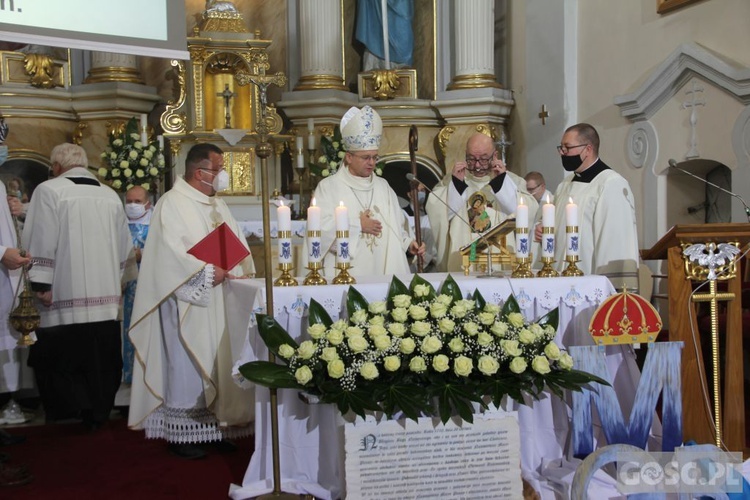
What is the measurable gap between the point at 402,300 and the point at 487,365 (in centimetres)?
48

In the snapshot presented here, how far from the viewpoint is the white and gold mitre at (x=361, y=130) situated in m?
5.26

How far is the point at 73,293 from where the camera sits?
588 centimetres

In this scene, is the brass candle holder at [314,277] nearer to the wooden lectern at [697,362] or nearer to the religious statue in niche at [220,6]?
the wooden lectern at [697,362]

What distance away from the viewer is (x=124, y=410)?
6465 mm

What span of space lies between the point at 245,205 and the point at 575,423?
5.14 m

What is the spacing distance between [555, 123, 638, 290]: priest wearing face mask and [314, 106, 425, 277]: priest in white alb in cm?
98

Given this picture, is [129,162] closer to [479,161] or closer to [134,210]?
[134,210]

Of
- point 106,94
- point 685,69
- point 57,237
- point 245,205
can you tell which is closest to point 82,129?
point 106,94

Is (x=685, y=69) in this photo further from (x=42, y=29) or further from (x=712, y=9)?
(x=42, y=29)

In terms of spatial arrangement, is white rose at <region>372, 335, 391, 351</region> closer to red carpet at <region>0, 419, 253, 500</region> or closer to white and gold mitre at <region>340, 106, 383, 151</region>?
red carpet at <region>0, 419, 253, 500</region>

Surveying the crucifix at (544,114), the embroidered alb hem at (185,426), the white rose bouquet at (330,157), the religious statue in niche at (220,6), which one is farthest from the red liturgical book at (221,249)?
the crucifix at (544,114)

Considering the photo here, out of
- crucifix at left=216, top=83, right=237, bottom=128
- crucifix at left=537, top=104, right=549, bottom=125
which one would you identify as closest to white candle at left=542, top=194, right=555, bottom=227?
crucifix at left=537, top=104, right=549, bottom=125

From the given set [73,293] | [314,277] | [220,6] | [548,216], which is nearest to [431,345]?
[314,277]

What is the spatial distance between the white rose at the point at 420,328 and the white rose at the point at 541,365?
0.49 m
